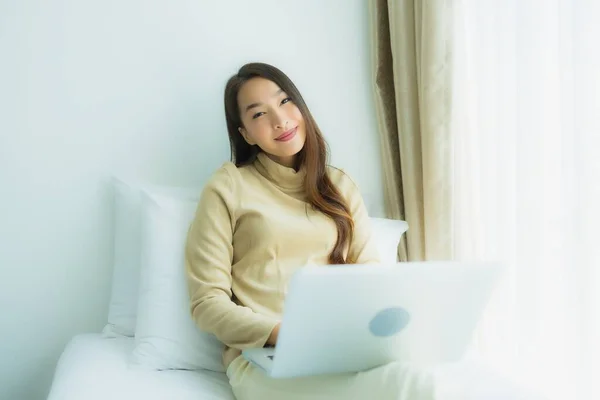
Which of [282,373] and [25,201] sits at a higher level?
[25,201]

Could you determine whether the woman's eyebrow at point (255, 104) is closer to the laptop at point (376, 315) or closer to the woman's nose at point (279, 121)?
the woman's nose at point (279, 121)

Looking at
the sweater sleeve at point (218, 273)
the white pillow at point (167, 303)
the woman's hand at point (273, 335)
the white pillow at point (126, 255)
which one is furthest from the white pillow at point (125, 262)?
the woman's hand at point (273, 335)

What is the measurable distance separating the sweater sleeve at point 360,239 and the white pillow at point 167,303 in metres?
0.39

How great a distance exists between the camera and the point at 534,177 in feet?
4.68

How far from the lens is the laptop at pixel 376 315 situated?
3.25ft

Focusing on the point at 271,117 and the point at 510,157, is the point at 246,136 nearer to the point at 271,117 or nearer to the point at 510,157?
the point at 271,117

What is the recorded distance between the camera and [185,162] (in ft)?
6.01

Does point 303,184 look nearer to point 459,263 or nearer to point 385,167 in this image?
Answer: point 385,167

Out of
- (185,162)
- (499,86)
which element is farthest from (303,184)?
(499,86)

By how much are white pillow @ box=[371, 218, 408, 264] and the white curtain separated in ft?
0.59

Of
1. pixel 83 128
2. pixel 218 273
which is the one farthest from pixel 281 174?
pixel 83 128

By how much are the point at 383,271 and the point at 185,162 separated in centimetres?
97

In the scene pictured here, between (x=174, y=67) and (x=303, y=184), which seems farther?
(x=174, y=67)

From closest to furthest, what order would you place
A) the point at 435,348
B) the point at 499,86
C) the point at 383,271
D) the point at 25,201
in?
1. the point at 383,271
2. the point at 435,348
3. the point at 499,86
4. the point at 25,201
